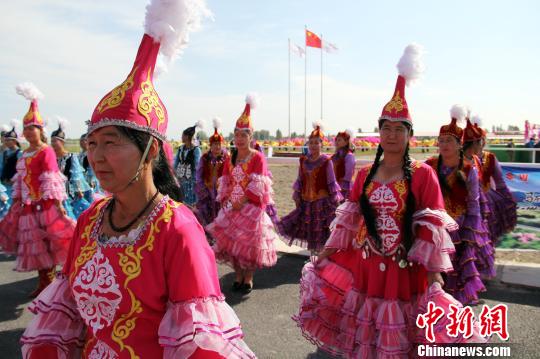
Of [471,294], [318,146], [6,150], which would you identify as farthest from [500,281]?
[6,150]

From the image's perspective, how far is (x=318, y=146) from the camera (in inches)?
298

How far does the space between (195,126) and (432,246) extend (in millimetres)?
7805

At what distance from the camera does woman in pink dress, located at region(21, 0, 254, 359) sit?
171 centimetres

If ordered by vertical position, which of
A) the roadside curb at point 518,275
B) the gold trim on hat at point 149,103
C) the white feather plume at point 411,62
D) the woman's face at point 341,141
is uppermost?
the white feather plume at point 411,62

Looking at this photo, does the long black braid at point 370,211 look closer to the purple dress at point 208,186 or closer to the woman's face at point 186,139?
the purple dress at point 208,186

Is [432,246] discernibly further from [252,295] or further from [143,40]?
[252,295]

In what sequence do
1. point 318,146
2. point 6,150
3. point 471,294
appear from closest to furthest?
point 471,294
point 318,146
point 6,150

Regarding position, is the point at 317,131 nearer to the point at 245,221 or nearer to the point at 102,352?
the point at 245,221

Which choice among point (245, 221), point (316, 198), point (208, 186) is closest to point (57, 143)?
point (208, 186)

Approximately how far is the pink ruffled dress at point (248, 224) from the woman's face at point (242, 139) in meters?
0.19

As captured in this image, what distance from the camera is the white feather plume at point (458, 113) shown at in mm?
5328

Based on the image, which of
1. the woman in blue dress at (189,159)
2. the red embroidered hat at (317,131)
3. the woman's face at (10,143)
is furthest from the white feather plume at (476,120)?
the woman's face at (10,143)

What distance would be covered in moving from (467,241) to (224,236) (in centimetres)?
313

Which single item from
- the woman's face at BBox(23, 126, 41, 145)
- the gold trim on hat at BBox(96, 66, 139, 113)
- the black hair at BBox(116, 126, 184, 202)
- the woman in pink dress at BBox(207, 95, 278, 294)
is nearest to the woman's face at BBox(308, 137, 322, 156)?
the woman in pink dress at BBox(207, 95, 278, 294)
